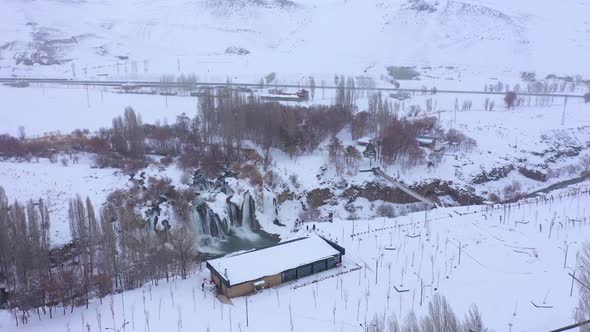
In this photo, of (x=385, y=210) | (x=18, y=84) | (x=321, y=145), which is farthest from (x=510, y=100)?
(x=18, y=84)

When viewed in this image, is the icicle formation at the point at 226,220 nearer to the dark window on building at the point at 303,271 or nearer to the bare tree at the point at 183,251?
the bare tree at the point at 183,251

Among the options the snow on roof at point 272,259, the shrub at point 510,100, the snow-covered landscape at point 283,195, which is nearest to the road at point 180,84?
the snow-covered landscape at point 283,195

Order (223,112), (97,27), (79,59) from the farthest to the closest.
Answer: (97,27), (79,59), (223,112)

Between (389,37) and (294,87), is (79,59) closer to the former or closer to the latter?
(294,87)

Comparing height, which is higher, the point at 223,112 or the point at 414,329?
Answer: the point at 223,112

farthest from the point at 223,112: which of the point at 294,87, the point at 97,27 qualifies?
the point at 97,27

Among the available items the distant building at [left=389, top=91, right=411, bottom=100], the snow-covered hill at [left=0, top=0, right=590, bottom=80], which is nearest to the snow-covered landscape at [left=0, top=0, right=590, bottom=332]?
the distant building at [left=389, top=91, right=411, bottom=100]

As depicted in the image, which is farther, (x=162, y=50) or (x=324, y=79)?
(x=162, y=50)
